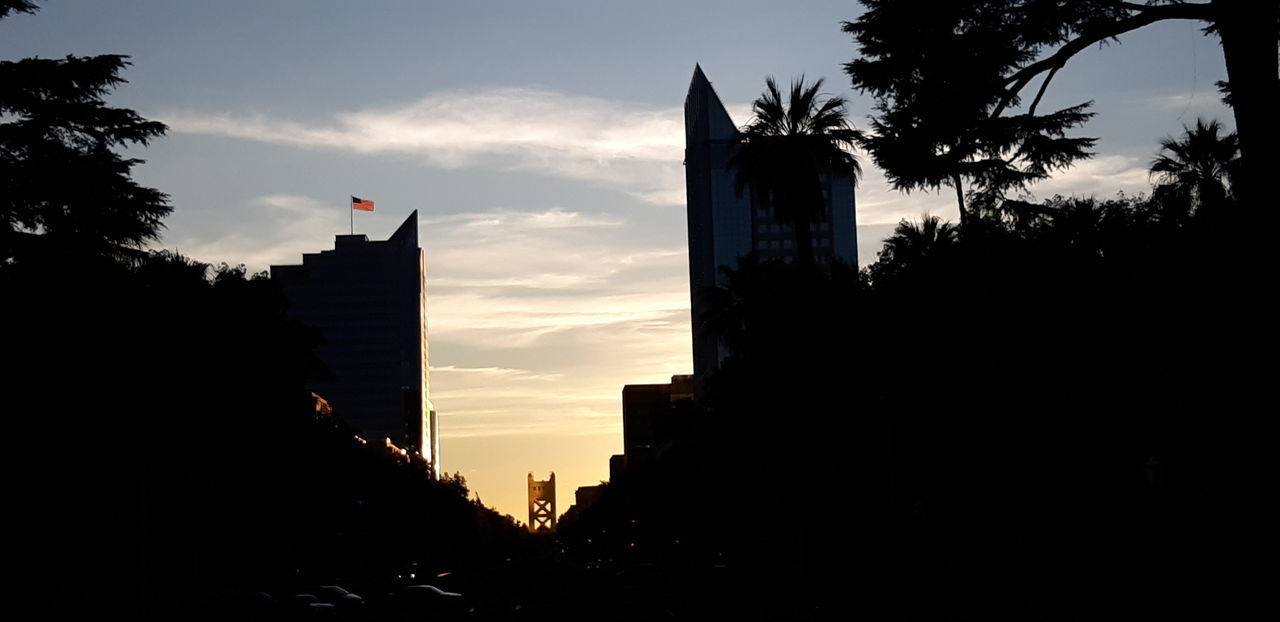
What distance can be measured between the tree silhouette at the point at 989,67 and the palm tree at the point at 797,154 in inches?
1450

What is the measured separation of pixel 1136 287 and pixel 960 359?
8.78 metres

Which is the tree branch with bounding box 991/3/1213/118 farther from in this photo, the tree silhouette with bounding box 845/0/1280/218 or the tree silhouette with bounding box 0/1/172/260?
the tree silhouette with bounding box 0/1/172/260

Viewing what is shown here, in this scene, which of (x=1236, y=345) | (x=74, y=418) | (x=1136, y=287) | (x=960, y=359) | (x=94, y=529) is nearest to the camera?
(x=1236, y=345)

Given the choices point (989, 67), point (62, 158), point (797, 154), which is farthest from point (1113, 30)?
point (797, 154)

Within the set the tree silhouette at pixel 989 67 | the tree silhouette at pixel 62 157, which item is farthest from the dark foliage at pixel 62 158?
the tree silhouette at pixel 989 67

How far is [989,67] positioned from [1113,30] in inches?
61.7

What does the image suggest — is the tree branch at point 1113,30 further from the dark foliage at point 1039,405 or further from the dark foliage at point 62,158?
the dark foliage at point 62,158

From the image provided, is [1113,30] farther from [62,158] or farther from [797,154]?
Answer: [797,154]

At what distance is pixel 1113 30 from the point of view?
1698cm

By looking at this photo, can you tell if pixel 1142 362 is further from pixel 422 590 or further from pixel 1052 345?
pixel 422 590

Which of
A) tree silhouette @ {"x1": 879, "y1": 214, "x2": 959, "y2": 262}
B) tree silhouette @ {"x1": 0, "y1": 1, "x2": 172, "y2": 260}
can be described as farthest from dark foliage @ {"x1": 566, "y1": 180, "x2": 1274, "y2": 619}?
tree silhouette @ {"x1": 0, "y1": 1, "x2": 172, "y2": 260}

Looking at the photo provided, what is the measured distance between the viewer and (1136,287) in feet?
116

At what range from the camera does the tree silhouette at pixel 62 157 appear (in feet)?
105

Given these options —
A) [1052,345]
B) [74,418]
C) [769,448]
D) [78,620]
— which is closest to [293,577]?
[769,448]
